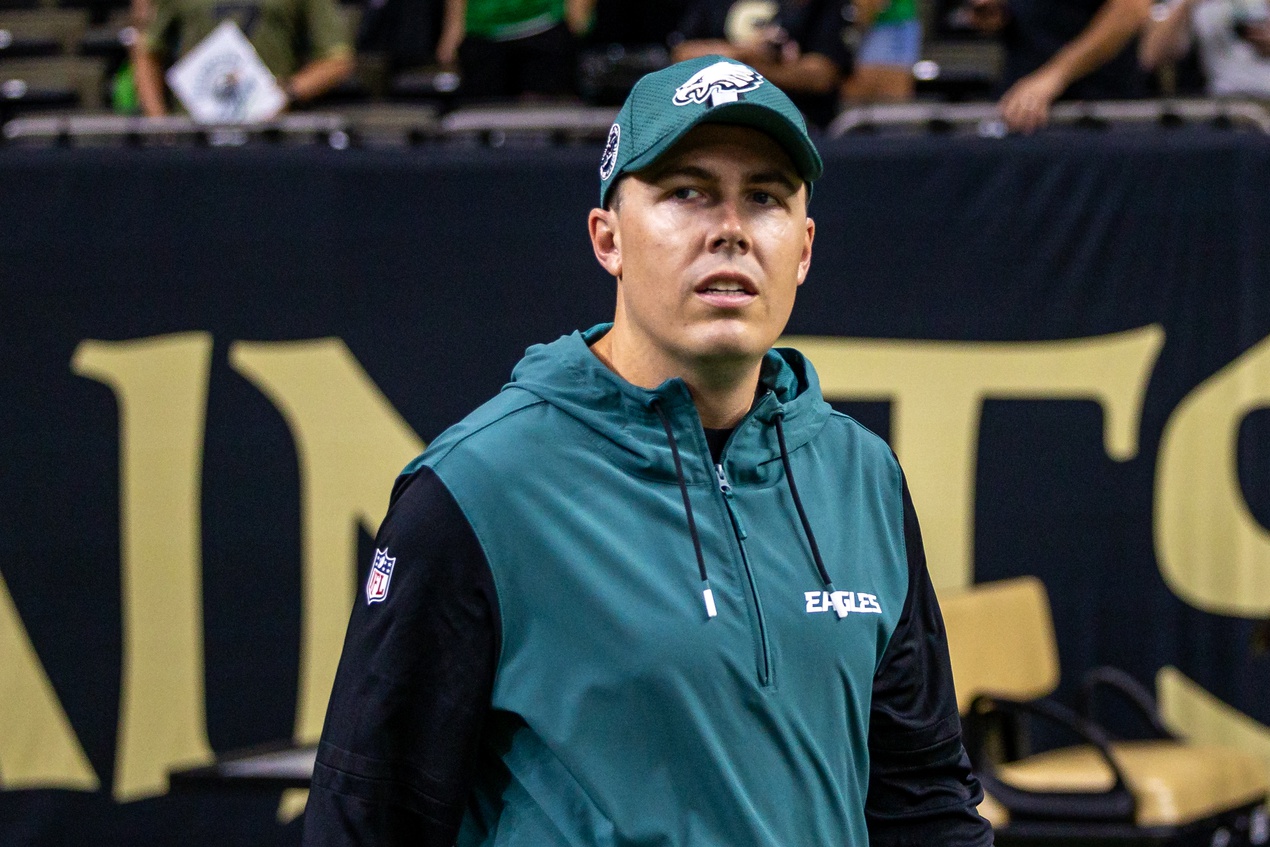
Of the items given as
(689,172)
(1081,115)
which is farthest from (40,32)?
(689,172)

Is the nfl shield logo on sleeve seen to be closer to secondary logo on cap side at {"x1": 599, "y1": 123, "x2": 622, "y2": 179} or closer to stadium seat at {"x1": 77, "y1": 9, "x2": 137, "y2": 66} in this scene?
secondary logo on cap side at {"x1": 599, "y1": 123, "x2": 622, "y2": 179}

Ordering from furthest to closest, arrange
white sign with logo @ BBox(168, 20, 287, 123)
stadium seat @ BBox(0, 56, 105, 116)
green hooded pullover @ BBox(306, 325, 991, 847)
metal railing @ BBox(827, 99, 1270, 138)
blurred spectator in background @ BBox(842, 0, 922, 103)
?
stadium seat @ BBox(0, 56, 105, 116) → blurred spectator in background @ BBox(842, 0, 922, 103) → white sign with logo @ BBox(168, 20, 287, 123) → metal railing @ BBox(827, 99, 1270, 138) → green hooded pullover @ BBox(306, 325, 991, 847)

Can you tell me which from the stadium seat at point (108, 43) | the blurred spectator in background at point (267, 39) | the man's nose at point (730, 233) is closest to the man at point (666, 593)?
the man's nose at point (730, 233)

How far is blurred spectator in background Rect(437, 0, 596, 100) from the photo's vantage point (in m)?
6.03

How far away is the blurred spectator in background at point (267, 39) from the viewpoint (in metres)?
5.77

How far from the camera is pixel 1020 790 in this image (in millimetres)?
4184

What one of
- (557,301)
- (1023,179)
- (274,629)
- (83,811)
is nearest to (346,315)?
(557,301)

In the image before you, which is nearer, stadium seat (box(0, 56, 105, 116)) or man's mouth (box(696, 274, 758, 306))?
man's mouth (box(696, 274, 758, 306))

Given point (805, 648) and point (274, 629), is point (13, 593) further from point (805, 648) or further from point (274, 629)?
point (805, 648)

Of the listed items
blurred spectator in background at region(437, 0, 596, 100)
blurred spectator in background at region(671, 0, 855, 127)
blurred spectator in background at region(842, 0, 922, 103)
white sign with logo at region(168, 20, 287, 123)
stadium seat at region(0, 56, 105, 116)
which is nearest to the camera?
white sign with logo at region(168, 20, 287, 123)

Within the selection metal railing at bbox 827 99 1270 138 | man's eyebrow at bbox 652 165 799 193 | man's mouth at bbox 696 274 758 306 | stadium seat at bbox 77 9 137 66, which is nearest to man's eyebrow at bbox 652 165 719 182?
man's eyebrow at bbox 652 165 799 193

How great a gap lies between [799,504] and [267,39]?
463cm

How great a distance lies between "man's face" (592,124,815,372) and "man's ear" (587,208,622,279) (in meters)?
0.03

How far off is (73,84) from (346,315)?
2.90 metres
